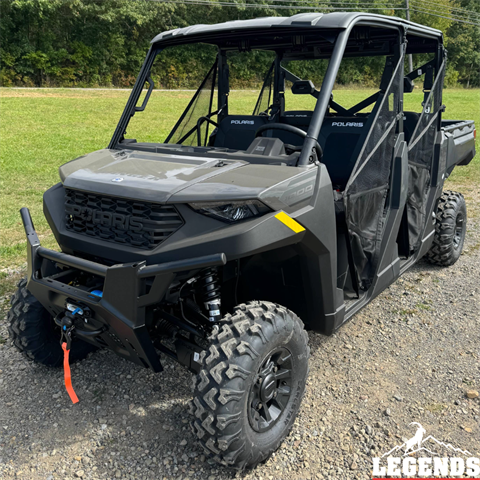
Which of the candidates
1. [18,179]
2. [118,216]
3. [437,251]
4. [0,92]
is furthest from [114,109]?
[118,216]

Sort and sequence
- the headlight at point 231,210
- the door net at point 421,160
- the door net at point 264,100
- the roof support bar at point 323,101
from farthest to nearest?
the door net at point 264,100 → the door net at point 421,160 → the roof support bar at point 323,101 → the headlight at point 231,210

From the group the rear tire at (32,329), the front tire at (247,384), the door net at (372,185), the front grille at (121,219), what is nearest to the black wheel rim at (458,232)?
the door net at (372,185)

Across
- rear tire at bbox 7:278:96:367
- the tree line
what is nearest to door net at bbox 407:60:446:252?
rear tire at bbox 7:278:96:367

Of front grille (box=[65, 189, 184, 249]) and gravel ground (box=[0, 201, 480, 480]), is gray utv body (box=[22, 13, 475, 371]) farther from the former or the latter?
gravel ground (box=[0, 201, 480, 480])

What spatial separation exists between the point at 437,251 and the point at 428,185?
1010 mm

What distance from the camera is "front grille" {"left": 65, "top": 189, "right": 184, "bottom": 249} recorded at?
2.47 metres

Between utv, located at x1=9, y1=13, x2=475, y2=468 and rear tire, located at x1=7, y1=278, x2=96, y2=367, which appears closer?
utv, located at x1=9, y1=13, x2=475, y2=468

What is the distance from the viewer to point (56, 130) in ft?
55.2

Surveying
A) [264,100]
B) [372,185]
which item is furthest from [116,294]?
[264,100]

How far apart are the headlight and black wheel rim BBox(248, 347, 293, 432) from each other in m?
0.71

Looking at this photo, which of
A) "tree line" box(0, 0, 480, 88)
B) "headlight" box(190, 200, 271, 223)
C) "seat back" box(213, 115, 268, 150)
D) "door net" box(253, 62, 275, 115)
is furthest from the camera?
"tree line" box(0, 0, 480, 88)

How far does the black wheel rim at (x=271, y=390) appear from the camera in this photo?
2.58 m

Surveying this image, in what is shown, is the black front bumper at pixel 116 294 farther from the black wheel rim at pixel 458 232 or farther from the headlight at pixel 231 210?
the black wheel rim at pixel 458 232

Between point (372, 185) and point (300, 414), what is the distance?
151 centimetres
